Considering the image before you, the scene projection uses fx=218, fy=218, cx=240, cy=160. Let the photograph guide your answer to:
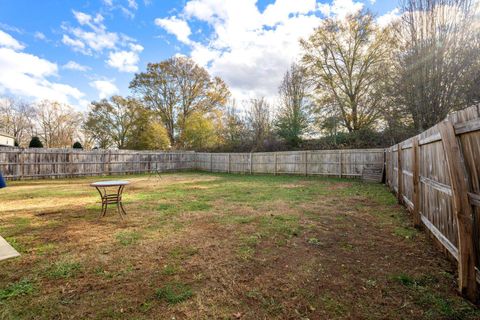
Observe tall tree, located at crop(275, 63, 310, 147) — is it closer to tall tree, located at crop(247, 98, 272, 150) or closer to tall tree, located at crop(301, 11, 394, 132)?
tall tree, located at crop(301, 11, 394, 132)

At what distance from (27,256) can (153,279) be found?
2.00 meters

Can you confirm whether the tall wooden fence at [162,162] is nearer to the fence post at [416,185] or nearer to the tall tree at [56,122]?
the fence post at [416,185]

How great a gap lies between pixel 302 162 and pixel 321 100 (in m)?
6.19

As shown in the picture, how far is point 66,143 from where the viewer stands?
85.6 ft

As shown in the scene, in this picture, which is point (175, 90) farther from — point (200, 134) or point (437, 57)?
point (437, 57)

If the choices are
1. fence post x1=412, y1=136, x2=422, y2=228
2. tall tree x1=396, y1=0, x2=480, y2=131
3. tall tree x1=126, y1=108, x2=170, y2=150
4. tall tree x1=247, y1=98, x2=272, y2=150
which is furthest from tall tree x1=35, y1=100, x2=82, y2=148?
fence post x1=412, y1=136, x2=422, y2=228

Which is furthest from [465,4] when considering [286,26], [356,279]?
[356,279]

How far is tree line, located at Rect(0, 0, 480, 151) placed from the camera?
8375 millimetres

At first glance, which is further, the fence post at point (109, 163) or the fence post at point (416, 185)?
the fence post at point (109, 163)

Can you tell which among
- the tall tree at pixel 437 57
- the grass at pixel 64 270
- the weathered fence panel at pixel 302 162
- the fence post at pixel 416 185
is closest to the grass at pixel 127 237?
the grass at pixel 64 270

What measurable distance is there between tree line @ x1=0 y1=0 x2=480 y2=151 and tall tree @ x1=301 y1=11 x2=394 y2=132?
7 centimetres

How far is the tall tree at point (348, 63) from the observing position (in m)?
15.0

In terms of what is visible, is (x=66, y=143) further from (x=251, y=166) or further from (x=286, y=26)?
(x=286, y=26)

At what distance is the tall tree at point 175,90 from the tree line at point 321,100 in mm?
106
